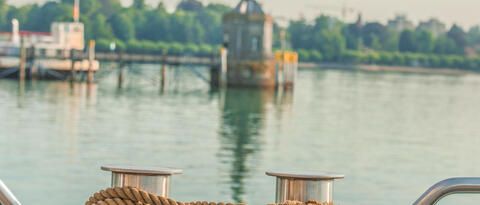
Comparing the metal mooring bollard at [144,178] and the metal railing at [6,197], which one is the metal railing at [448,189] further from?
the metal railing at [6,197]

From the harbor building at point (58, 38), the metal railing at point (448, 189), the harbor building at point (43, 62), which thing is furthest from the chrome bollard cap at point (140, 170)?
the harbor building at point (58, 38)

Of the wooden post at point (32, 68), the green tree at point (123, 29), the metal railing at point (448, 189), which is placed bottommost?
the green tree at point (123, 29)

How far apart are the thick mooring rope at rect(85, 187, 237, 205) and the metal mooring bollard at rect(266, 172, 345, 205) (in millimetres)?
349

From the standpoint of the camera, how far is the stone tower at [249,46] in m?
85.9

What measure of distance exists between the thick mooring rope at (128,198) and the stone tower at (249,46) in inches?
3205

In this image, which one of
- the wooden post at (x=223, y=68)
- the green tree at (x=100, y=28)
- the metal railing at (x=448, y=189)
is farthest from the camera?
the green tree at (x=100, y=28)

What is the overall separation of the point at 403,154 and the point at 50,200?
1751 centimetres

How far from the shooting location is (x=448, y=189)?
3.73 meters

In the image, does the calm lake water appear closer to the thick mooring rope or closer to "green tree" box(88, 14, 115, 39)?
the thick mooring rope

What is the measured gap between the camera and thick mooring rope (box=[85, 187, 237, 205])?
3.74 metres

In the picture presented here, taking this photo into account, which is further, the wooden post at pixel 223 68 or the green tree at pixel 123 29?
the green tree at pixel 123 29

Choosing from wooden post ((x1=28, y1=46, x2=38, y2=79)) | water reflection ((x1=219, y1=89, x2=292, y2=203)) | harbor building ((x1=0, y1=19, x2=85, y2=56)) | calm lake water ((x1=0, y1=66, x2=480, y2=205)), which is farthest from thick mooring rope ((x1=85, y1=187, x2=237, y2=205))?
harbor building ((x1=0, y1=19, x2=85, y2=56))

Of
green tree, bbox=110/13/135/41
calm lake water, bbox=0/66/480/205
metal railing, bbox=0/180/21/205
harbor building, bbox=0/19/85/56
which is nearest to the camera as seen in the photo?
metal railing, bbox=0/180/21/205

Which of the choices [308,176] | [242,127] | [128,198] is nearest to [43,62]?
[242,127]
